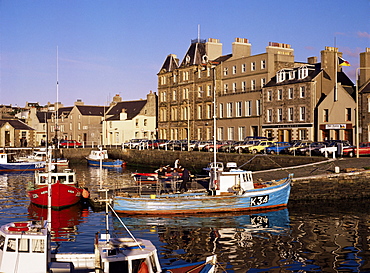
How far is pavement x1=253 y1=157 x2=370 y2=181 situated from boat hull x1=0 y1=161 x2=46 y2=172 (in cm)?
3614

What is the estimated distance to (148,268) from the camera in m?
14.3

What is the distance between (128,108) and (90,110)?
36.8 ft

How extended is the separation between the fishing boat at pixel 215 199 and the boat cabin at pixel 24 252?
15.3 m

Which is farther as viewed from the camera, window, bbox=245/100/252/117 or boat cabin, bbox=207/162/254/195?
window, bbox=245/100/252/117

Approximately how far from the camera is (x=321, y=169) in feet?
130

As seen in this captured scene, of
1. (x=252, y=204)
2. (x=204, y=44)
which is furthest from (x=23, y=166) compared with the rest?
(x=252, y=204)

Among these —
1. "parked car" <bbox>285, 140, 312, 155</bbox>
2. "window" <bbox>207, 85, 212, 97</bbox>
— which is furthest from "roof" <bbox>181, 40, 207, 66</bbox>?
"parked car" <bbox>285, 140, 312, 155</bbox>

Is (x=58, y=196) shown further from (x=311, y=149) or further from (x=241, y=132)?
(x=241, y=132)

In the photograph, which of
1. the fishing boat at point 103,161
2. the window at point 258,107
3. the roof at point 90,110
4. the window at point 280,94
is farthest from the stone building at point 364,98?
the roof at point 90,110

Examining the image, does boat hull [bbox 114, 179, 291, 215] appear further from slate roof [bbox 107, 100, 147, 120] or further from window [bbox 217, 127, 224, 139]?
slate roof [bbox 107, 100, 147, 120]

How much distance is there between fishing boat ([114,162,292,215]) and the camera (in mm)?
29922

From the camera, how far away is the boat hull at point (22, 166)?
65812 millimetres

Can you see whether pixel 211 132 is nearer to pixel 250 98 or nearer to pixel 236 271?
pixel 250 98

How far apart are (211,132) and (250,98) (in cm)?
997
